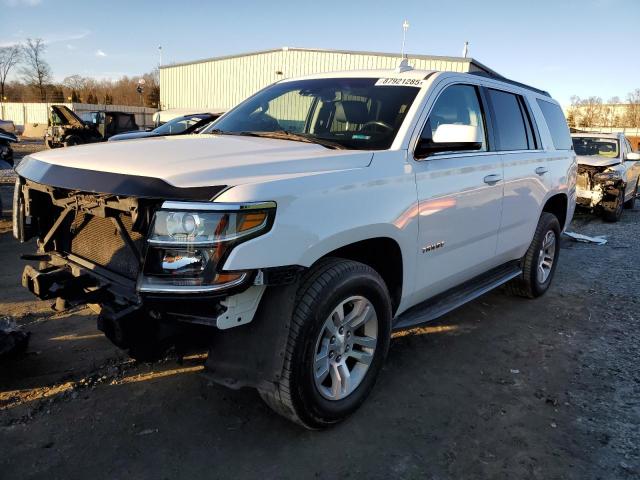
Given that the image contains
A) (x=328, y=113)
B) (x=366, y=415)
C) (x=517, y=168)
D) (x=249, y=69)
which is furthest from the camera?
(x=249, y=69)

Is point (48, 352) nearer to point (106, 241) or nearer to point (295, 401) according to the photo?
point (106, 241)

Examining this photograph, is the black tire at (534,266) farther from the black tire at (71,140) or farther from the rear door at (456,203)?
the black tire at (71,140)

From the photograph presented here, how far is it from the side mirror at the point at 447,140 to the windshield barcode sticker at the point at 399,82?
456 millimetres

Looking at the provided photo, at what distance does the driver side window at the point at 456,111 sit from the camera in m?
3.32

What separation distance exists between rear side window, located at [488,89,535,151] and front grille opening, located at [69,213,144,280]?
9.67 feet

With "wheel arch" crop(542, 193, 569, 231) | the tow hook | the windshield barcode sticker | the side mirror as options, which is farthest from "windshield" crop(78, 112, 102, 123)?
the side mirror

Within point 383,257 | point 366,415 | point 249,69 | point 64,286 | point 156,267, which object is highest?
point 249,69

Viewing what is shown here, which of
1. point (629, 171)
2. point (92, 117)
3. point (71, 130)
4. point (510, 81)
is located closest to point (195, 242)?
point (510, 81)

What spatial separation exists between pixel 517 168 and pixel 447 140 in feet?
4.88

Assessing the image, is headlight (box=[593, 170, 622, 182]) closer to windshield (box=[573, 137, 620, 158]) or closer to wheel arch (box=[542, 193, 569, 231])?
windshield (box=[573, 137, 620, 158])

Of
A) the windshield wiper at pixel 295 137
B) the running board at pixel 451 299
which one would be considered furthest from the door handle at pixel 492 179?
the windshield wiper at pixel 295 137

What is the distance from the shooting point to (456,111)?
12.0 ft

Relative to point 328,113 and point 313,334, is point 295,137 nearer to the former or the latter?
point 328,113

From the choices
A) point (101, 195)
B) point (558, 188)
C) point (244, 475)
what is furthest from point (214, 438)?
point (558, 188)
